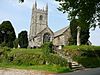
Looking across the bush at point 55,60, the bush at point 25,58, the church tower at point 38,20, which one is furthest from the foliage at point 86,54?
the church tower at point 38,20

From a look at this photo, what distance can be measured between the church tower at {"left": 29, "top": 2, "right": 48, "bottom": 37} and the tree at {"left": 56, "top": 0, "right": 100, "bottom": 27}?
94341 mm

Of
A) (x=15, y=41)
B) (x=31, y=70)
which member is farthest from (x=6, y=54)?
(x=15, y=41)

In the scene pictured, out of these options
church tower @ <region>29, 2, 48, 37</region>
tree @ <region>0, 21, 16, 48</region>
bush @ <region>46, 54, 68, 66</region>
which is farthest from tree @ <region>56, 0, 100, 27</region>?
church tower @ <region>29, 2, 48, 37</region>

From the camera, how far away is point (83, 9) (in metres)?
26.8

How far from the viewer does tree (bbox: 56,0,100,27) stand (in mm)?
26312

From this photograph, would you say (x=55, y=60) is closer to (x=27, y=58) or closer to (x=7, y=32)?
(x=27, y=58)

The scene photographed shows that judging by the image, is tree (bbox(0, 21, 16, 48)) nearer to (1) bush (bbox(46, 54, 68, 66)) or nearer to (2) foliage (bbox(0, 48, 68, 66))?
(2) foliage (bbox(0, 48, 68, 66))

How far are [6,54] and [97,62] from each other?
12934mm

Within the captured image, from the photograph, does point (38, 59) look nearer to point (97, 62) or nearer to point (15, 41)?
point (97, 62)

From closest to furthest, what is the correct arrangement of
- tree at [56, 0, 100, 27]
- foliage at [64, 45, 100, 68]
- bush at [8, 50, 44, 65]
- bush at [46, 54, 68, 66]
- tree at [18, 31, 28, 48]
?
1. tree at [56, 0, 100, 27]
2. bush at [46, 54, 68, 66]
3. bush at [8, 50, 44, 65]
4. foliage at [64, 45, 100, 68]
5. tree at [18, 31, 28, 48]

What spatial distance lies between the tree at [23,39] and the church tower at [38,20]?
53.8 m

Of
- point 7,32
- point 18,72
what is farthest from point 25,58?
point 7,32

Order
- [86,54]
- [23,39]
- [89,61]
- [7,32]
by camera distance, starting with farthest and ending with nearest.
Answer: [23,39] < [7,32] < [86,54] < [89,61]

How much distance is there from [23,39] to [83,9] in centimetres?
4208
